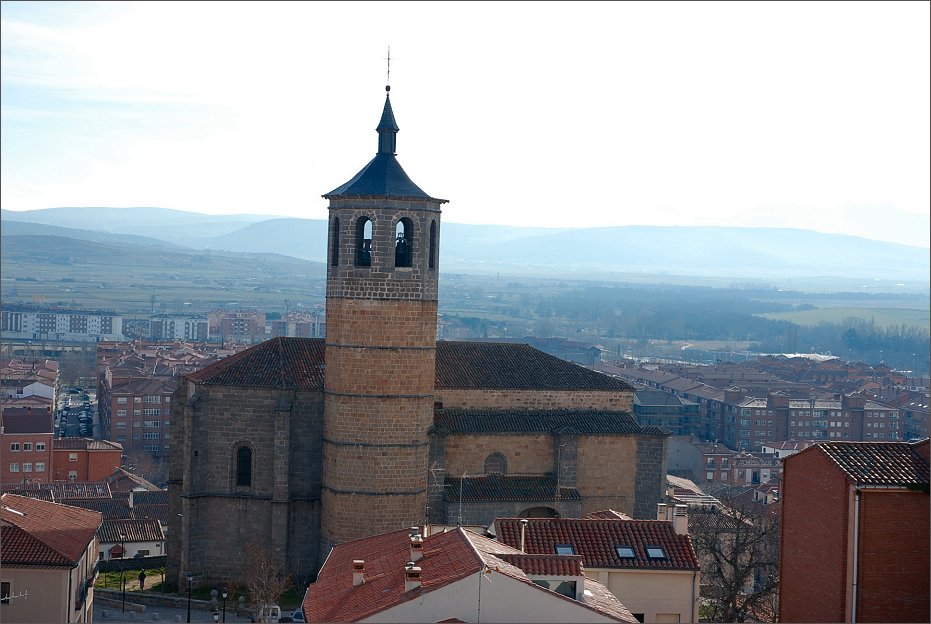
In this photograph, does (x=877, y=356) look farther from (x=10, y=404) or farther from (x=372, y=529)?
(x=372, y=529)

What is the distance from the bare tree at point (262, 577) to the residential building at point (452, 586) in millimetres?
6646

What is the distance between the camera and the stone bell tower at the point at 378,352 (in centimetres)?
3125

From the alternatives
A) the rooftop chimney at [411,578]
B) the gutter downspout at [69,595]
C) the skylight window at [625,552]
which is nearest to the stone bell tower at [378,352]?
the gutter downspout at [69,595]

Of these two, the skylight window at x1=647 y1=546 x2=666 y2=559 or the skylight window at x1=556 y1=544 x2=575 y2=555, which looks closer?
the skylight window at x1=647 y1=546 x2=666 y2=559

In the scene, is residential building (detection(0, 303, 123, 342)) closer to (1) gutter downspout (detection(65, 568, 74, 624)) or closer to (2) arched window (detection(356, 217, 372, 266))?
(2) arched window (detection(356, 217, 372, 266))

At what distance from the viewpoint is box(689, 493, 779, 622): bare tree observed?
29.9 meters

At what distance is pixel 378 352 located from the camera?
1235 inches

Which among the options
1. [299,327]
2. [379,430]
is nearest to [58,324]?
[299,327]

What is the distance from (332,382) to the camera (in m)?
31.8

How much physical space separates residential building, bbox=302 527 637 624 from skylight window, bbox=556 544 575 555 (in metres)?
1.36

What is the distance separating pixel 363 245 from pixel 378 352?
2.65 m

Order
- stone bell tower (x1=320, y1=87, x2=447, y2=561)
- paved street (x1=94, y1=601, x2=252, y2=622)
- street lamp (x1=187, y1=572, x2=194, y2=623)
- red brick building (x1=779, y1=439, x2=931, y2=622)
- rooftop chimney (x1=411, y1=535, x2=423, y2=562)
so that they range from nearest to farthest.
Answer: red brick building (x1=779, y1=439, x2=931, y2=622), rooftop chimney (x1=411, y1=535, x2=423, y2=562), paved street (x1=94, y1=601, x2=252, y2=622), street lamp (x1=187, y1=572, x2=194, y2=623), stone bell tower (x1=320, y1=87, x2=447, y2=561)

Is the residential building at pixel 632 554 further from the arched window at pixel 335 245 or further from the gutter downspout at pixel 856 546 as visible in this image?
the arched window at pixel 335 245

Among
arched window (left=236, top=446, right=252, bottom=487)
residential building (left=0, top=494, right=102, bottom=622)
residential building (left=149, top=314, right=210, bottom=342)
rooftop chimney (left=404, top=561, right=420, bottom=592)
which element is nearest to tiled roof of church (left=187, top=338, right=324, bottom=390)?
arched window (left=236, top=446, right=252, bottom=487)
